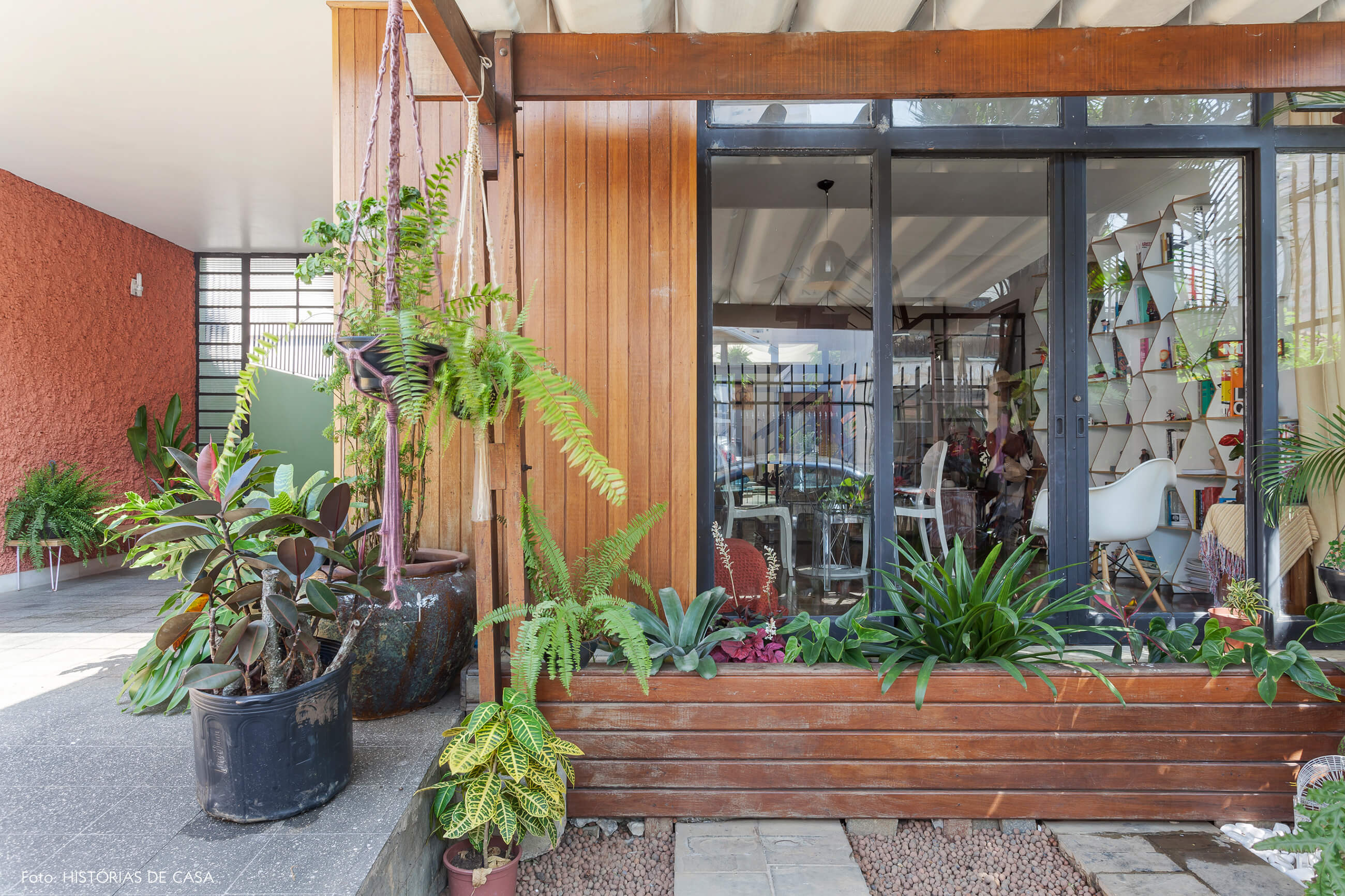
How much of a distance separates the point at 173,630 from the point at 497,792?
86 cm

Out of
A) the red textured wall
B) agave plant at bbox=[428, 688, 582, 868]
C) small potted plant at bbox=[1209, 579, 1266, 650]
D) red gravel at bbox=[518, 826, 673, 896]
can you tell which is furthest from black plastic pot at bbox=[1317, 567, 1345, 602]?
the red textured wall

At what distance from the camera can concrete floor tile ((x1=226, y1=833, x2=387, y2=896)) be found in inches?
50.4

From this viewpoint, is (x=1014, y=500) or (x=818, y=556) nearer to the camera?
(x=818, y=556)

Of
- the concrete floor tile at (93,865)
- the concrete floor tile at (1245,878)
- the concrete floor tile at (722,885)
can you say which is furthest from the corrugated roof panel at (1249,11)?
the concrete floor tile at (93,865)

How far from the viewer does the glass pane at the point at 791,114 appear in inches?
107

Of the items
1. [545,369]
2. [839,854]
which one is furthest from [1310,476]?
[545,369]

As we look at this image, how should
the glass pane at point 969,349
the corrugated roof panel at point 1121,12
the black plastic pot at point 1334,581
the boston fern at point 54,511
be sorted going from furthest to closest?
1. the boston fern at point 54,511
2. the glass pane at point 969,349
3. the black plastic pot at point 1334,581
4. the corrugated roof panel at point 1121,12

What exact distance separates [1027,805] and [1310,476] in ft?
6.55

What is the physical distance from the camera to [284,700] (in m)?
1.53

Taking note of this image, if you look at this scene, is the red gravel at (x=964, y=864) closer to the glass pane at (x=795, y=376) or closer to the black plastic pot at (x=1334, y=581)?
the glass pane at (x=795, y=376)

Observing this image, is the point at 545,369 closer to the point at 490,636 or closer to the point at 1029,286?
the point at 490,636

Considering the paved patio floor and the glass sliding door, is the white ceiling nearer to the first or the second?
the paved patio floor

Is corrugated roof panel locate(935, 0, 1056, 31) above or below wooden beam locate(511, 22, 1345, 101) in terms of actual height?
above

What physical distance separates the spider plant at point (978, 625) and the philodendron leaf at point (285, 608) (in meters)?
1.57
